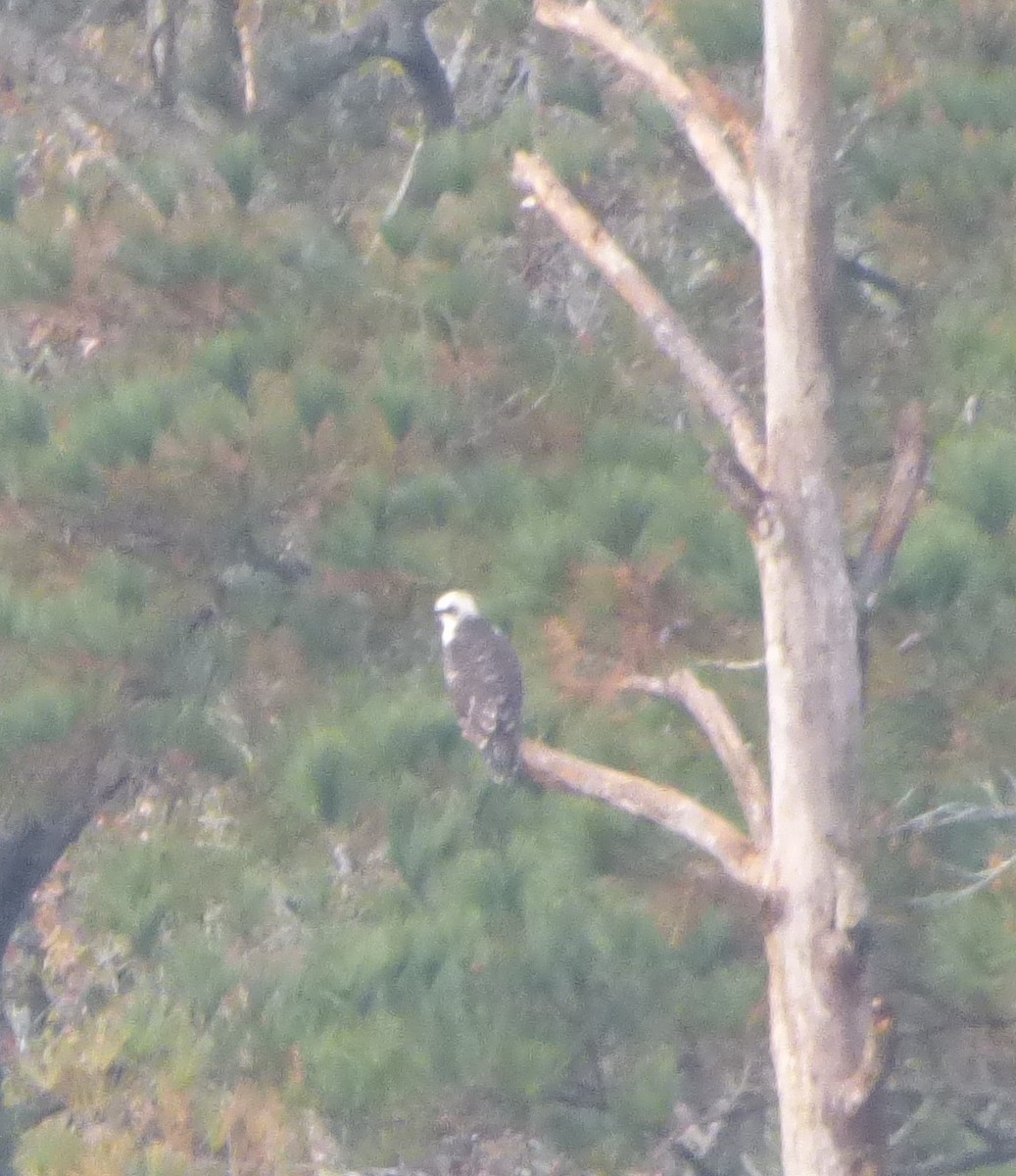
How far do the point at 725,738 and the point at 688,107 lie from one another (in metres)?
1.01

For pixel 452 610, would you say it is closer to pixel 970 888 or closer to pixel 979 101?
pixel 970 888

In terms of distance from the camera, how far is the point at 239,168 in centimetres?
382

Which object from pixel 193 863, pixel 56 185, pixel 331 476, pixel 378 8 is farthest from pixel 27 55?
pixel 193 863

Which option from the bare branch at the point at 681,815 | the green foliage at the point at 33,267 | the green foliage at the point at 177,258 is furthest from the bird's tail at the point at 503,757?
the green foliage at the point at 33,267

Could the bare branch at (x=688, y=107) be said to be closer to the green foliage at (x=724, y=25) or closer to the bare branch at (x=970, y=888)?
the green foliage at (x=724, y=25)

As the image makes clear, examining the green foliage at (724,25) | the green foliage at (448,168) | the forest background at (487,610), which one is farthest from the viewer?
the green foliage at (448,168)

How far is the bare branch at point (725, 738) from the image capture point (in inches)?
111

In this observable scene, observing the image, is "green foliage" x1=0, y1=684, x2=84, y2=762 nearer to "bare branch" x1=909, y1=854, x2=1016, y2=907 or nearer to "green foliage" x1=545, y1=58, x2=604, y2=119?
"bare branch" x1=909, y1=854, x2=1016, y2=907

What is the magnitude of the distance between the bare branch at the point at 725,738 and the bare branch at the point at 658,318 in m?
0.33

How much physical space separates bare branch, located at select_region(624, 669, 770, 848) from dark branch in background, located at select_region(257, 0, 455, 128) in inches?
101

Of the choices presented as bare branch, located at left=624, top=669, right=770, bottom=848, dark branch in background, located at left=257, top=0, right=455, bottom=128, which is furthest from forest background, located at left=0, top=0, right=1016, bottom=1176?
dark branch in background, located at left=257, top=0, right=455, bottom=128

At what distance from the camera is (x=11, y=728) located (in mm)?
3256

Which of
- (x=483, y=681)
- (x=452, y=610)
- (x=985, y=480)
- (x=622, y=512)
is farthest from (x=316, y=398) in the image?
(x=985, y=480)

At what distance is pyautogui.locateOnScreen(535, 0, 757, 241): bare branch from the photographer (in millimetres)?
2963
